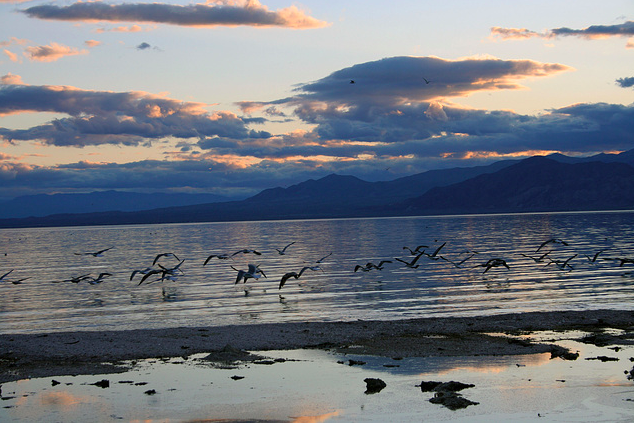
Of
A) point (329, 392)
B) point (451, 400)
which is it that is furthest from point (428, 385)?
point (329, 392)

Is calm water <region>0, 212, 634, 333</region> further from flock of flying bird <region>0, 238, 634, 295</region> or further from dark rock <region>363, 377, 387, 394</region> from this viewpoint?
dark rock <region>363, 377, 387, 394</region>

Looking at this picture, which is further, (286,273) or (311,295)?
(286,273)

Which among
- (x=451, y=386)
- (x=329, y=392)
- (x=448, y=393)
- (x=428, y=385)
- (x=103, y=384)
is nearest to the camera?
(x=448, y=393)

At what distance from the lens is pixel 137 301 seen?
129 ft

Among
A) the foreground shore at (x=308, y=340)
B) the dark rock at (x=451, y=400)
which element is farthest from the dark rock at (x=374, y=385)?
the foreground shore at (x=308, y=340)

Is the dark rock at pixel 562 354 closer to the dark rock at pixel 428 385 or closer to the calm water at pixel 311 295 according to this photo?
the dark rock at pixel 428 385

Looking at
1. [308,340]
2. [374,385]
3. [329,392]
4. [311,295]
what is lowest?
[311,295]

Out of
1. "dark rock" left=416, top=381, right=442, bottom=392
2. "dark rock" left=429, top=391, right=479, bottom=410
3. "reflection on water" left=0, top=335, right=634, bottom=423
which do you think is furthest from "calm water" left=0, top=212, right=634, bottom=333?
"dark rock" left=429, top=391, right=479, bottom=410

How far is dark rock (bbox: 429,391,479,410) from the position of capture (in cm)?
1600

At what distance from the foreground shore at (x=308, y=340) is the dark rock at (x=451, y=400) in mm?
4819

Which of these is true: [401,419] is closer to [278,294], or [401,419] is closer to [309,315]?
[309,315]

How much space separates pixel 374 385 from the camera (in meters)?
17.7

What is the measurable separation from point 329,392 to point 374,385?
1.22 metres

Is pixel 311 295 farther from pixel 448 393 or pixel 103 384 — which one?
pixel 448 393
